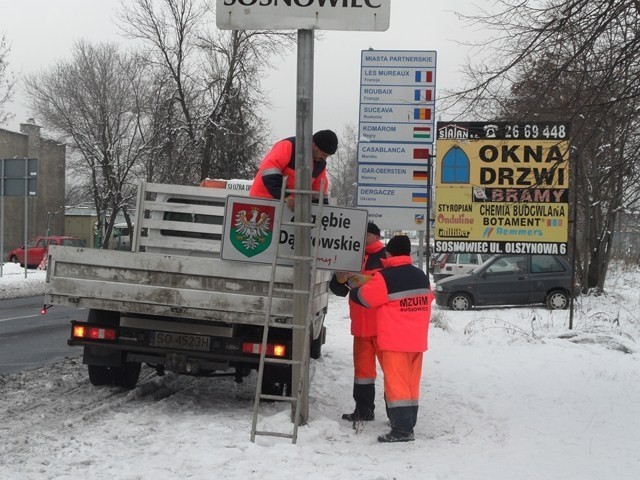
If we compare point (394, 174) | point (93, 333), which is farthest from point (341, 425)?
point (394, 174)

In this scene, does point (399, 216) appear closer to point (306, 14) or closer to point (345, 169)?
point (306, 14)

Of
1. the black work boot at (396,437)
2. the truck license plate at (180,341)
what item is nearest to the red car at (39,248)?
the truck license plate at (180,341)

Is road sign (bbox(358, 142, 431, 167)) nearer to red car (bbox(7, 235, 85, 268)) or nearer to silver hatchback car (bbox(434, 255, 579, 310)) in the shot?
silver hatchback car (bbox(434, 255, 579, 310))

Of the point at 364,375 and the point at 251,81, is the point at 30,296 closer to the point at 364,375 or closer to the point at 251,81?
the point at 251,81

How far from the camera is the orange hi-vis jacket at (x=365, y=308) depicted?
6652 mm

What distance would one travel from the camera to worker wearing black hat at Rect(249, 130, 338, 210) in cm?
609

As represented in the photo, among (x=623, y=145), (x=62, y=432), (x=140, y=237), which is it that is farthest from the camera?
(x=623, y=145)

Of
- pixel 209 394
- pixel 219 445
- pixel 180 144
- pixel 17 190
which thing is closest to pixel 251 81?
pixel 180 144

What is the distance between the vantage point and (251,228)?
5898mm

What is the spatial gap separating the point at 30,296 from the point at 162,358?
1822 cm

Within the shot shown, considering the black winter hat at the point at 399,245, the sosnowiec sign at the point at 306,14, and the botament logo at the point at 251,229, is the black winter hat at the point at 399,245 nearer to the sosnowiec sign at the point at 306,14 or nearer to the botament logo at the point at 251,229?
the botament logo at the point at 251,229

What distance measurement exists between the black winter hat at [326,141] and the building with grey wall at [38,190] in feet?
130

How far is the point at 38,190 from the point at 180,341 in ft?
152

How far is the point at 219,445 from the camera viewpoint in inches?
211
